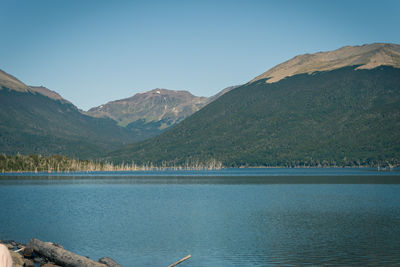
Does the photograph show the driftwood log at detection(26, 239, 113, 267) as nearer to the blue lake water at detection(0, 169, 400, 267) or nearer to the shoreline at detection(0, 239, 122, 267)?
the shoreline at detection(0, 239, 122, 267)

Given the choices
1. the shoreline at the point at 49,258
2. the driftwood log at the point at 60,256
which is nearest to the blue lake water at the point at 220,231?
the shoreline at the point at 49,258

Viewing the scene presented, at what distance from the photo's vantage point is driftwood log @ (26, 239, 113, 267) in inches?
1284

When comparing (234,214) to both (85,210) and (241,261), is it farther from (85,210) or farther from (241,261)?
(241,261)

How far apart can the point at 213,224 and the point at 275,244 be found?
47.2 feet

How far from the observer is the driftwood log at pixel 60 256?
3262 centimetres

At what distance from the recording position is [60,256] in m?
34.6

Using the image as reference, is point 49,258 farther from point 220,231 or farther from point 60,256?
point 220,231

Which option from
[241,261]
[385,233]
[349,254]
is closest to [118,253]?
[241,261]

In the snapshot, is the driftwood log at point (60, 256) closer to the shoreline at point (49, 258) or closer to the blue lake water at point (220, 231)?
the shoreline at point (49, 258)

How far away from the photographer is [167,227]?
55.0 meters

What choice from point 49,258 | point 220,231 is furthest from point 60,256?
point 220,231

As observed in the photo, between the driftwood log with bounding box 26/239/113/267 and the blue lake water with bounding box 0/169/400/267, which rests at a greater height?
the driftwood log with bounding box 26/239/113/267

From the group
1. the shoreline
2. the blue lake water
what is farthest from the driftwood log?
the blue lake water

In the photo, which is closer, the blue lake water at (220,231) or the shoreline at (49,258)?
the shoreline at (49,258)
